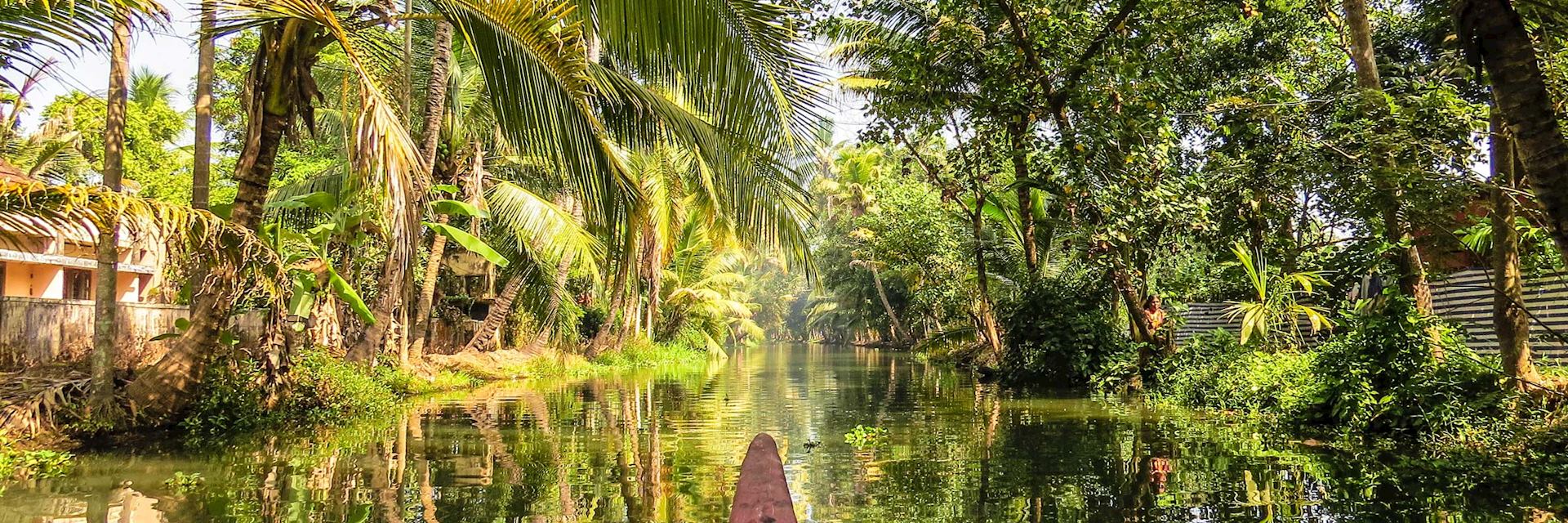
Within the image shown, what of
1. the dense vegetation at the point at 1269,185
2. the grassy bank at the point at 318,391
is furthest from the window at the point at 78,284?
the dense vegetation at the point at 1269,185

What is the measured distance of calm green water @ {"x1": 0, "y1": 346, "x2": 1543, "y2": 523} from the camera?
4.64 m

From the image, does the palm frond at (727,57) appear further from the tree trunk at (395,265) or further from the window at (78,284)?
the window at (78,284)

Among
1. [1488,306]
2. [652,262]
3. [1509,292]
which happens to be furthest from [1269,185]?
[652,262]

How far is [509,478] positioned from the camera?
5773 millimetres

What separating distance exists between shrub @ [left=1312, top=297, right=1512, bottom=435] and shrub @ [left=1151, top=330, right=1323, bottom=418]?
457mm

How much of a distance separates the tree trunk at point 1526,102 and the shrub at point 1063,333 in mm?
10527

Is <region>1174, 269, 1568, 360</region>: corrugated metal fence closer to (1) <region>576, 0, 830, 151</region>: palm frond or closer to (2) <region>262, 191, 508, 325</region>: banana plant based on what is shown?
(1) <region>576, 0, 830, 151</region>: palm frond

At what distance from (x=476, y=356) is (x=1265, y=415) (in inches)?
506

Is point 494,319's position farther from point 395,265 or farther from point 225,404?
point 225,404

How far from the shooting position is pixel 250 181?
7.00 metres

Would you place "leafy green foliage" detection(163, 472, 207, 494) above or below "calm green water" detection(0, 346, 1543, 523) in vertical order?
above

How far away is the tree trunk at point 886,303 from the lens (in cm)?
2932

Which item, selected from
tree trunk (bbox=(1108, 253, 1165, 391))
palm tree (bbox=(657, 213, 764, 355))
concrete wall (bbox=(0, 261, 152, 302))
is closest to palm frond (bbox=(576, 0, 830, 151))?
tree trunk (bbox=(1108, 253, 1165, 391))

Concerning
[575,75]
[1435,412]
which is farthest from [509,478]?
[1435,412]
